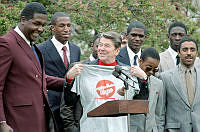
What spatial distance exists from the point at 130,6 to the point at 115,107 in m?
7.56

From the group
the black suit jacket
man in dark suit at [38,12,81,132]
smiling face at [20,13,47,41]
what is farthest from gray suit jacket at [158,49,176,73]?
smiling face at [20,13,47,41]

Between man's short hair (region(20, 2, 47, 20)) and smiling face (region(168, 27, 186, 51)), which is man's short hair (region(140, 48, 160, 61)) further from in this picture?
man's short hair (region(20, 2, 47, 20))

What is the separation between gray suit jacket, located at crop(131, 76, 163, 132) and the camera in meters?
7.00

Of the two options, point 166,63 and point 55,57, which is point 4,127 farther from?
point 166,63

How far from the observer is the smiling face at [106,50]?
20.7ft

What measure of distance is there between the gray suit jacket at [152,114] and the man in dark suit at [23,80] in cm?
172

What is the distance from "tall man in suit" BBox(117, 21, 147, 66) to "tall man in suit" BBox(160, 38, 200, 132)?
2.02 feet

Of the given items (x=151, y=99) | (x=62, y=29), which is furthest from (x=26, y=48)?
(x=151, y=99)

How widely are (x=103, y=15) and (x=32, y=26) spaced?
241 inches

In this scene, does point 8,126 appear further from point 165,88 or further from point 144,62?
point 165,88

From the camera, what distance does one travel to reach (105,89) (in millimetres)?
6137

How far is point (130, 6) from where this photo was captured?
1224cm

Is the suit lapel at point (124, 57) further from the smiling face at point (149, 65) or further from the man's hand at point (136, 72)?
the man's hand at point (136, 72)

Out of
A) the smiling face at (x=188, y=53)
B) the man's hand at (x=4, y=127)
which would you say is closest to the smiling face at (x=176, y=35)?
the smiling face at (x=188, y=53)
